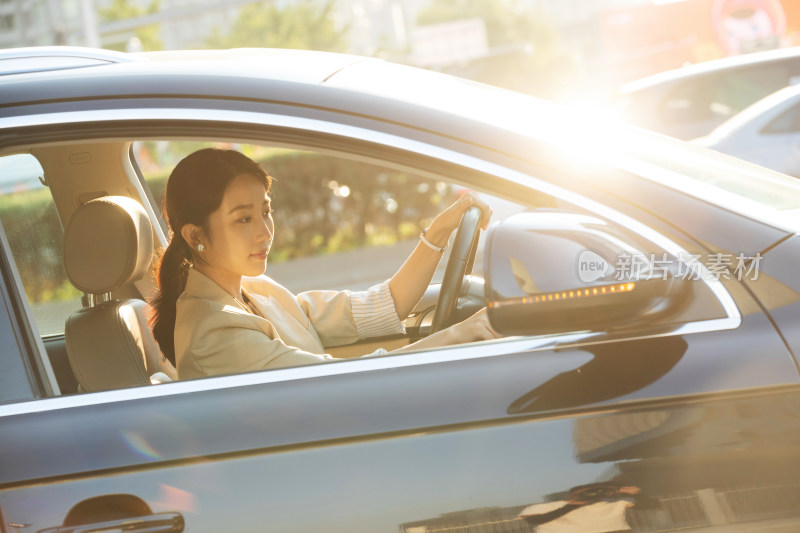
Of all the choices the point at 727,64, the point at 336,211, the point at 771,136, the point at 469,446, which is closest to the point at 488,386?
the point at 469,446

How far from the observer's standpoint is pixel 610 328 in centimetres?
165

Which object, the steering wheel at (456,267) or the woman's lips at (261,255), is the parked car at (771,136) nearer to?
the steering wheel at (456,267)

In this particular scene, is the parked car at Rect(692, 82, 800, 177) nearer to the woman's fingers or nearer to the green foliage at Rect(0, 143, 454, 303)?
the green foliage at Rect(0, 143, 454, 303)

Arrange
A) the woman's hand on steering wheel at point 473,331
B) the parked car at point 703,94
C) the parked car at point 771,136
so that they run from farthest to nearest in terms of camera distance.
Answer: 1. the parked car at point 703,94
2. the parked car at point 771,136
3. the woman's hand on steering wheel at point 473,331

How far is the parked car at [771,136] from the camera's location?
28.5ft

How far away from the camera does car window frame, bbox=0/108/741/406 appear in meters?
1.69

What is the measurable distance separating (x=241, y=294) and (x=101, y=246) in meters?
0.41

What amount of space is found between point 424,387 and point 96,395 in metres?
0.59

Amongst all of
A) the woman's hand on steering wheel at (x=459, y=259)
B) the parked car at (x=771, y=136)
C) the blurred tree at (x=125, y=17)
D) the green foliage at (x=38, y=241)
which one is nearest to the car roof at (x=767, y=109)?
the parked car at (x=771, y=136)

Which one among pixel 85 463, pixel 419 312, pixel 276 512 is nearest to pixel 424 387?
pixel 276 512

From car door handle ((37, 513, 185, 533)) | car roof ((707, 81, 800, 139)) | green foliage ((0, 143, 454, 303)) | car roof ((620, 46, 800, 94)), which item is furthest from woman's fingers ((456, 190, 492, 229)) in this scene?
green foliage ((0, 143, 454, 303))

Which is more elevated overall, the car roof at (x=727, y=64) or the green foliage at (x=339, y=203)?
the car roof at (x=727, y=64)

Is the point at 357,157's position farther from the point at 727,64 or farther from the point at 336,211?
the point at 336,211

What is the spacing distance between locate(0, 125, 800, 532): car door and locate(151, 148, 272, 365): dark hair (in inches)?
30.1
